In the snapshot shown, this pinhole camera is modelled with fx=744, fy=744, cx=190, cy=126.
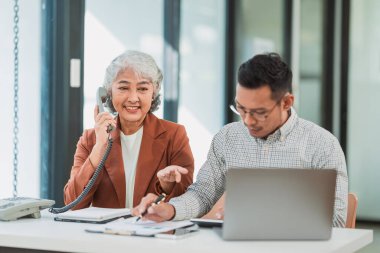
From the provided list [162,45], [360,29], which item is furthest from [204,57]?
[360,29]

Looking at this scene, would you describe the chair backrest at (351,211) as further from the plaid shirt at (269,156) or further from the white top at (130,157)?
the white top at (130,157)

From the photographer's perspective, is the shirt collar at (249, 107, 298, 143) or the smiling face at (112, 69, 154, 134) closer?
the shirt collar at (249, 107, 298, 143)

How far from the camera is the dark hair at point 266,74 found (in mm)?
2658

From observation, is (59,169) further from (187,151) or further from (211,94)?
(211,94)

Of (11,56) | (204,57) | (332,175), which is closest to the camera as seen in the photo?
(332,175)

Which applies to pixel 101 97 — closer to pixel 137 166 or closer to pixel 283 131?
pixel 137 166

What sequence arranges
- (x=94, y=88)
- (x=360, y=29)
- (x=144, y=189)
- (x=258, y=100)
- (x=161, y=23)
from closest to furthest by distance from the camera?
1. (x=258, y=100)
2. (x=144, y=189)
3. (x=94, y=88)
4. (x=161, y=23)
5. (x=360, y=29)

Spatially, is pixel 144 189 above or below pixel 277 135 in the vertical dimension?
below

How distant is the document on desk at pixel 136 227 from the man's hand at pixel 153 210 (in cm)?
2

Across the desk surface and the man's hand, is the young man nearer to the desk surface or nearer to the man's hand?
the man's hand

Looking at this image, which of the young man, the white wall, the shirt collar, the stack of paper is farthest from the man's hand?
the white wall

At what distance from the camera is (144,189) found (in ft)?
10.5

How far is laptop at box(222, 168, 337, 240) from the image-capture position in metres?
2.19

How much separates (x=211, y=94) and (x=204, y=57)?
0.34m
